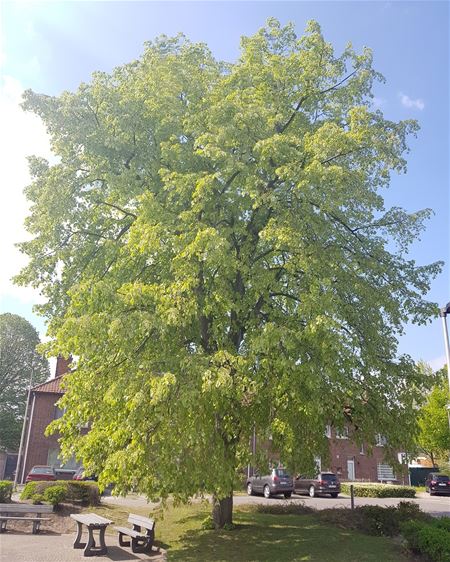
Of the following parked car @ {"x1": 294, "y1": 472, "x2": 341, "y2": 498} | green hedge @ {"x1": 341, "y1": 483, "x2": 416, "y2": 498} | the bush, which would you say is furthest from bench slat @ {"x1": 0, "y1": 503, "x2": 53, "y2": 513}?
green hedge @ {"x1": 341, "y1": 483, "x2": 416, "y2": 498}

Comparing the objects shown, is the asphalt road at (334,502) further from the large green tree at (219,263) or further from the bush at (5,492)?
the large green tree at (219,263)

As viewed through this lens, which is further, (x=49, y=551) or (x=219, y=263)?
(x=49, y=551)

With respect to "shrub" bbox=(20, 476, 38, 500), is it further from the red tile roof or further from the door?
the door

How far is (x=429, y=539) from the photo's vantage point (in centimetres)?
1031

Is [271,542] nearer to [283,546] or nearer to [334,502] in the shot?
[283,546]

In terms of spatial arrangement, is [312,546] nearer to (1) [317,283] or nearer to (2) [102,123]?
(1) [317,283]

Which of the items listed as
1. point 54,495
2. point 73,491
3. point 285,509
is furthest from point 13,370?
point 285,509

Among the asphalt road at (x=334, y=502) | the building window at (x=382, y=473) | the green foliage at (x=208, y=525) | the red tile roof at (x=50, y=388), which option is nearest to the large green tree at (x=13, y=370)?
the red tile roof at (x=50, y=388)

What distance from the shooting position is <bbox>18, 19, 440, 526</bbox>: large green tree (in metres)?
9.90

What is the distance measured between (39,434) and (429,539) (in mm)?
34694

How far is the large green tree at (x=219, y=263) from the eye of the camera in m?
9.90

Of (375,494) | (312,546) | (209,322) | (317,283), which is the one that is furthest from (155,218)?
(375,494)

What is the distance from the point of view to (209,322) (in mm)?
12734

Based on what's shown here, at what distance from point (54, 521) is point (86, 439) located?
6472mm
